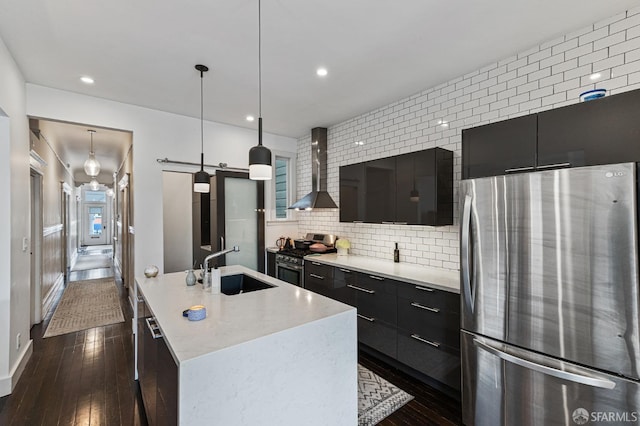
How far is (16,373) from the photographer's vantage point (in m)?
2.65

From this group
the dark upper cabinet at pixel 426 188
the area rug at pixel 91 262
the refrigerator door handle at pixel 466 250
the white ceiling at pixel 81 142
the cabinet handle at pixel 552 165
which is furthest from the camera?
the area rug at pixel 91 262

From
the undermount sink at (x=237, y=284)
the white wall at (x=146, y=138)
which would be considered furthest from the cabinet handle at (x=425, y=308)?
the white wall at (x=146, y=138)

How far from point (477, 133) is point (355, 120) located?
2.13m

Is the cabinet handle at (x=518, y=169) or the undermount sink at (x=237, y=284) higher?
the cabinet handle at (x=518, y=169)

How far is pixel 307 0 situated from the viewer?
1902 mm

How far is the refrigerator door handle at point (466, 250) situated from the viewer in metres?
2.05

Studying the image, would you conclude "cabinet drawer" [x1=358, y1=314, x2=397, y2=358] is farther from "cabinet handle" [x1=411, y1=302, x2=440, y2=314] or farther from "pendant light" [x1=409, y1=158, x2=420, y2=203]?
"pendant light" [x1=409, y1=158, x2=420, y2=203]

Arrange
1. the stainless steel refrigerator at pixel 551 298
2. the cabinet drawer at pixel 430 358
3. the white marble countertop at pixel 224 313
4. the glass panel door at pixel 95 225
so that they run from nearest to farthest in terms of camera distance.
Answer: the white marble countertop at pixel 224 313, the stainless steel refrigerator at pixel 551 298, the cabinet drawer at pixel 430 358, the glass panel door at pixel 95 225

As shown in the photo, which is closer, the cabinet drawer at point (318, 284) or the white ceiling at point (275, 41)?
the white ceiling at point (275, 41)

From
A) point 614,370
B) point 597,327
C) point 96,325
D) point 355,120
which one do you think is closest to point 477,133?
point 597,327

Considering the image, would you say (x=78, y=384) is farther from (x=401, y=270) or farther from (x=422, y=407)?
(x=401, y=270)

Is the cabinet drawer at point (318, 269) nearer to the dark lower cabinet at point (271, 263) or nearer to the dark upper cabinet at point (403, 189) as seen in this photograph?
the dark upper cabinet at point (403, 189)

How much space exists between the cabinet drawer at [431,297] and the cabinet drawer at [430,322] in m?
0.03

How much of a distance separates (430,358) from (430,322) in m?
0.32
